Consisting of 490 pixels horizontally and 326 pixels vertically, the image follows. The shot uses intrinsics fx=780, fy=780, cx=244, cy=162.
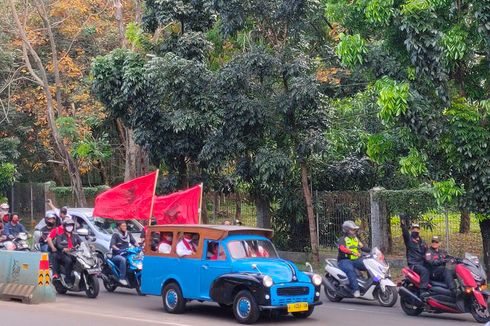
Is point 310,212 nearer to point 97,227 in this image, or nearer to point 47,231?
point 97,227

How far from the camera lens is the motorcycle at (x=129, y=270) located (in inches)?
703

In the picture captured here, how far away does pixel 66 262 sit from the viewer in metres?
17.5

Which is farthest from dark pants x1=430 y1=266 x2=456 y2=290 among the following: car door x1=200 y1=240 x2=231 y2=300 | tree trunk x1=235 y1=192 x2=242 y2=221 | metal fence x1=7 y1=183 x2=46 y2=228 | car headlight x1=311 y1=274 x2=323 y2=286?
metal fence x1=7 y1=183 x2=46 y2=228

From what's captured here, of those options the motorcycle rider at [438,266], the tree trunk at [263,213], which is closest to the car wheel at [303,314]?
the motorcycle rider at [438,266]

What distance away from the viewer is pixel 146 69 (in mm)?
23500

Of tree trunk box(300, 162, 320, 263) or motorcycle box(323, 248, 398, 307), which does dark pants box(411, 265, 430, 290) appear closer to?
motorcycle box(323, 248, 398, 307)

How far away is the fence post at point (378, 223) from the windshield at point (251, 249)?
969 cm

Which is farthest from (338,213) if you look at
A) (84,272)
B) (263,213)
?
(84,272)

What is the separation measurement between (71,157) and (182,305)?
18243mm

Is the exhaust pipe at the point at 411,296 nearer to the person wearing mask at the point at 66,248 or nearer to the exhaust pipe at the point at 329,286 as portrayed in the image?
the exhaust pipe at the point at 329,286

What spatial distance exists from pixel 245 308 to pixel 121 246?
19.0ft

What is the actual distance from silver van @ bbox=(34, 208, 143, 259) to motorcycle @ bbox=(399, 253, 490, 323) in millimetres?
8662

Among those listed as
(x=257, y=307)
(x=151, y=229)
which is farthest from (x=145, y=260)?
(x=257, y=307)

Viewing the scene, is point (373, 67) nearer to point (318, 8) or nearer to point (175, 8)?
point (318, 8)
